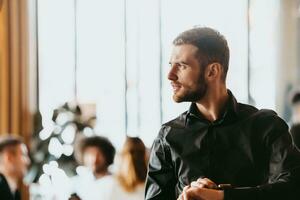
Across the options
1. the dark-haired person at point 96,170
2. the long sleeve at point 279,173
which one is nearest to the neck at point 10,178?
the dark-haired person at point 96,170

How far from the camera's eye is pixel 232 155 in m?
1.29

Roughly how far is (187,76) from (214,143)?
0.18m

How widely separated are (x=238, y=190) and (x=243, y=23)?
4.48 m

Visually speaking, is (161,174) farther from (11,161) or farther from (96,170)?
(11,161)

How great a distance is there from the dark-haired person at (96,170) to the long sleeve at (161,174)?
2.14 m

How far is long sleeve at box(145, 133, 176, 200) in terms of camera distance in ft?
4.44

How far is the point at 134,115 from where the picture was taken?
5.29 meters

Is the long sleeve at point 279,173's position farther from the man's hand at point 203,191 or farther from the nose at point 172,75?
the nose at point 172,75

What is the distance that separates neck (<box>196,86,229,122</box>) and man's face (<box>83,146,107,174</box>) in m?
2.35

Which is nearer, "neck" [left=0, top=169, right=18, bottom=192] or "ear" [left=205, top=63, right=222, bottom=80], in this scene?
"ear" [left=205, top=63, right=222, bottom=80]

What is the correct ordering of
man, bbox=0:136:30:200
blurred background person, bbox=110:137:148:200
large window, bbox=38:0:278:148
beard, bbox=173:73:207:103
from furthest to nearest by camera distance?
large window, bbox=38:0:278:148, man, bbox=0:136:30:200, blurred background person, bbox=110:137:148:200, beard, bbox=173:73:207:103

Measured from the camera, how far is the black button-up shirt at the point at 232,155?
1.24 m

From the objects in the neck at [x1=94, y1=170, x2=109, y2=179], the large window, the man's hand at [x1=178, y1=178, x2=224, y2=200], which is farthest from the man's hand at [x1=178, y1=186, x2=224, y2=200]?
the large window

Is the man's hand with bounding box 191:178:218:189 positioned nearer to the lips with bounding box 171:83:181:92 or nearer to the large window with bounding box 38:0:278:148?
the lips with bounding box 171:83:181:92
